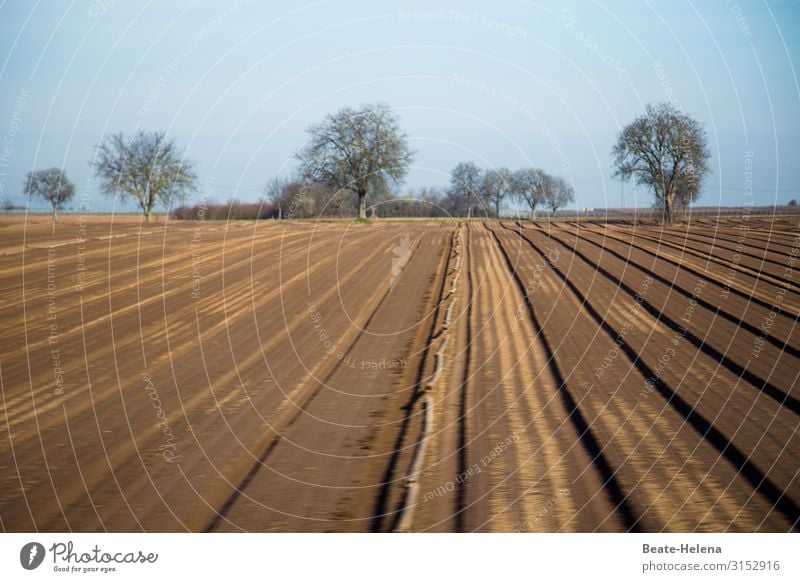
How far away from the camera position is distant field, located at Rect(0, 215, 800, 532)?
23.1 ft

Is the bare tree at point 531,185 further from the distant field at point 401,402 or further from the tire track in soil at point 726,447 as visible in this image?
the tire track in soil at point 726,447

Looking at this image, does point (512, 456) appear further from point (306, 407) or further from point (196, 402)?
point (196, 402)

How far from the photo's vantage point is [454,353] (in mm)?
13484

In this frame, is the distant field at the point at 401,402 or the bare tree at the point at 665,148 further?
the bare tree at the point at 665,148

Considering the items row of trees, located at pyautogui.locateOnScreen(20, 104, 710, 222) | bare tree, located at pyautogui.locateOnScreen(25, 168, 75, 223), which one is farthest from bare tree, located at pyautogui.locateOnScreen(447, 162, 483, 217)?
bare tree, located at pyautogui.locateOnScreen(25, 168, 75, 223)

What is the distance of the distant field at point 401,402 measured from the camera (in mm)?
7027

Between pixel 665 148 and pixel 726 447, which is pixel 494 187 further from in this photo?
pixel 726 447
